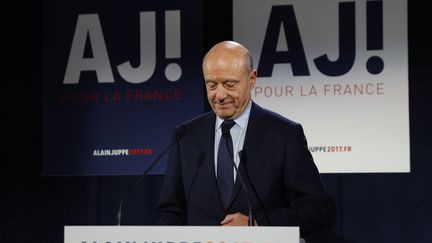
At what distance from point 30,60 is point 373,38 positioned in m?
2.27

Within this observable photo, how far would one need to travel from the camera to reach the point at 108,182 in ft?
16.1

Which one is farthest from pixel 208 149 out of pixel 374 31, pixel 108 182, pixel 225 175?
pixel 108 182

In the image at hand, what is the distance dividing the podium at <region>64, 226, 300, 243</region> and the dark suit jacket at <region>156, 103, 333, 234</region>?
1.83ft

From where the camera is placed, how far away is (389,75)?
4.39 m

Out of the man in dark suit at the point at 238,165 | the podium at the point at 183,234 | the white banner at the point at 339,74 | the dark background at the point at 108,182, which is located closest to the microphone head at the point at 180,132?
the man in dark suit at the point at 238,165

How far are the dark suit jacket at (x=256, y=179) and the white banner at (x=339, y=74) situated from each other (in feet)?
5.33

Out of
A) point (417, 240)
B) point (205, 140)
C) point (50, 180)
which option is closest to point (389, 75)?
point (417, 240)

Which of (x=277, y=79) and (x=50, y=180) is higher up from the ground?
(x=277, y=79)

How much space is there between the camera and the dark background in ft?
14.5

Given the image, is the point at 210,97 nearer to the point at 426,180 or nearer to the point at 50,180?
the point at 426,180

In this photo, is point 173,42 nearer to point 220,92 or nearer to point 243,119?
point 243,119

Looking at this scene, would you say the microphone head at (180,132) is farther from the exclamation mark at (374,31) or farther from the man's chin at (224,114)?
the exclamation mark at (374,31)

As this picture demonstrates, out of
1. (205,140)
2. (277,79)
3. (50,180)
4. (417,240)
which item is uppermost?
(277,79)

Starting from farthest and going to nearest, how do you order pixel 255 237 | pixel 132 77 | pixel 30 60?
pixel 30 60, pixel 132 77, pixel 255 237
